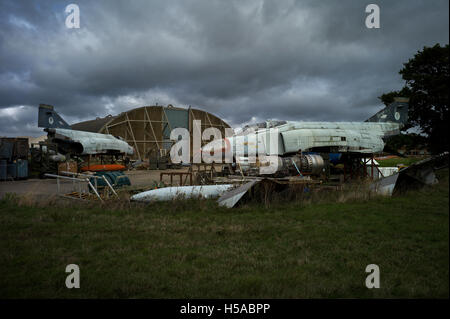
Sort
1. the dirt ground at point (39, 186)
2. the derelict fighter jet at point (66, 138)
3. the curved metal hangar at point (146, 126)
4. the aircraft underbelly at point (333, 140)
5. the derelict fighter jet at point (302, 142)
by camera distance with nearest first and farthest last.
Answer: the derelict fighter jet at point (302, 142) → the dirt ground at point (39, 186) → the aircraft underbelly at point (333, 140) → the derelict fighter jet at point (66, 138) → the curved metal hangar at point (146, 126)

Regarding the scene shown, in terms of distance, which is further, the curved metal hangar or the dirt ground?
the curved metal hangar

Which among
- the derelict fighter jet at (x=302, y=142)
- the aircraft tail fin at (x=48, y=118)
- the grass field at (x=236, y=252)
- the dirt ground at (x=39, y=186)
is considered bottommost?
the grass field at (x=236, y=252)

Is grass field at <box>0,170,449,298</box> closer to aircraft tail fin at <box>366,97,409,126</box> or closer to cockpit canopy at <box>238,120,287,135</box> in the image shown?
cockpit canopy at <box>238,120,287,135</box>

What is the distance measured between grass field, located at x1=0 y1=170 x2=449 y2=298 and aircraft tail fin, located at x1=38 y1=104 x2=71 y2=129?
54.3 ft

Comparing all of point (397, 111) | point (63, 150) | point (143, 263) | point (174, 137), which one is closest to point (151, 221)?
point (143, 263)

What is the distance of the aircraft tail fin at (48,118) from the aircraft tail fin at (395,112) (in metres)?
26.3

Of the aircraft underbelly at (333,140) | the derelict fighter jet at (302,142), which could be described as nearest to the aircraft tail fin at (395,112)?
the derelict fighter jet at (302,142)

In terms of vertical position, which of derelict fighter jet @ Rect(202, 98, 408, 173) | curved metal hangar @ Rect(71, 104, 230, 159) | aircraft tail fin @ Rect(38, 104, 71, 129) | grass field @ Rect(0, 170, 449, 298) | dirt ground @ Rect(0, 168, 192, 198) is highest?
curved metal hangar @ Rect(71, 104, 230, 159)

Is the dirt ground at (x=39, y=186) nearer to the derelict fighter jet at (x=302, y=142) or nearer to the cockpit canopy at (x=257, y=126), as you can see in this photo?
the derelict fighter jet at (x=302, y=142)

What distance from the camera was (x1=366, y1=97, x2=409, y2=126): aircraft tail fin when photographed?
20.5 metres

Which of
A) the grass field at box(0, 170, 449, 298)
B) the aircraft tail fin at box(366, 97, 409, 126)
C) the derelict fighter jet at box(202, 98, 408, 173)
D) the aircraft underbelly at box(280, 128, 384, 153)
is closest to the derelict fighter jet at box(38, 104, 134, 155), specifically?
the derelict fighter jet at box(202, 98, 408, 173)

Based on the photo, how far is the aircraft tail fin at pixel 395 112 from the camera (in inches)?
808

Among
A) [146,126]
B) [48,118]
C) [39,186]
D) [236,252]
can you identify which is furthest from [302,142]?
[146,126]
